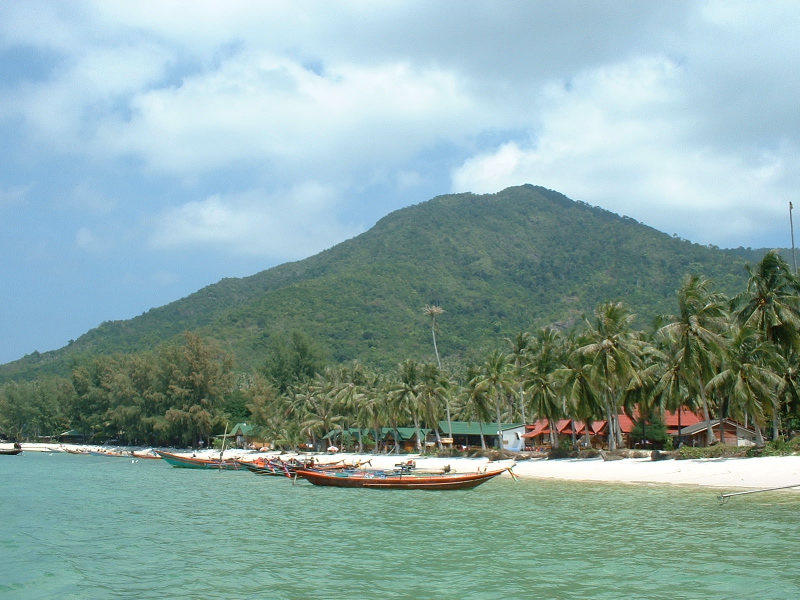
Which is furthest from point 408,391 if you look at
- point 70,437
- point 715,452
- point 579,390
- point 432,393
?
point 70,437

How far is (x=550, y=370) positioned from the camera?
54875 millimetres

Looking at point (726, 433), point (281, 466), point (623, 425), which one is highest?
point (623, 425)

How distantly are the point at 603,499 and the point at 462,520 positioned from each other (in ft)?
27.4

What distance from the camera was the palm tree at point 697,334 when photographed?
42094mm

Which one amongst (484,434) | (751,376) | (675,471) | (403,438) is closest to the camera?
(675,471)

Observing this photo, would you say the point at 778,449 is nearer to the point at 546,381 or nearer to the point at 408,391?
the point at 546,381

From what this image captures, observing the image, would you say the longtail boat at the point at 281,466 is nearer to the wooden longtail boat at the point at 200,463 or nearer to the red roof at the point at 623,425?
the wooden longtail boat at the point at 200,463

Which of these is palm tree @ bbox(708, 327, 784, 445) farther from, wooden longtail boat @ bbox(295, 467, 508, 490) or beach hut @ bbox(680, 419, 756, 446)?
wooden longtail boat @ bbox(295, 467, 508, 490)

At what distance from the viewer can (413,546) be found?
21.6 metres

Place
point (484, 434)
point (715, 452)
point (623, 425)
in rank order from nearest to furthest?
point (715, 452) → point (623, 425) → point (484, 434)

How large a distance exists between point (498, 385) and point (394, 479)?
71.7ft

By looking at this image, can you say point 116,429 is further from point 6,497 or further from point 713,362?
point 713,362

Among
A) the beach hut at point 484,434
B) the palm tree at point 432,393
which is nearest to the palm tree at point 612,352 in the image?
the palm tree at point 432,393

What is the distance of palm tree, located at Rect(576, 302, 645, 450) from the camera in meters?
46.1
